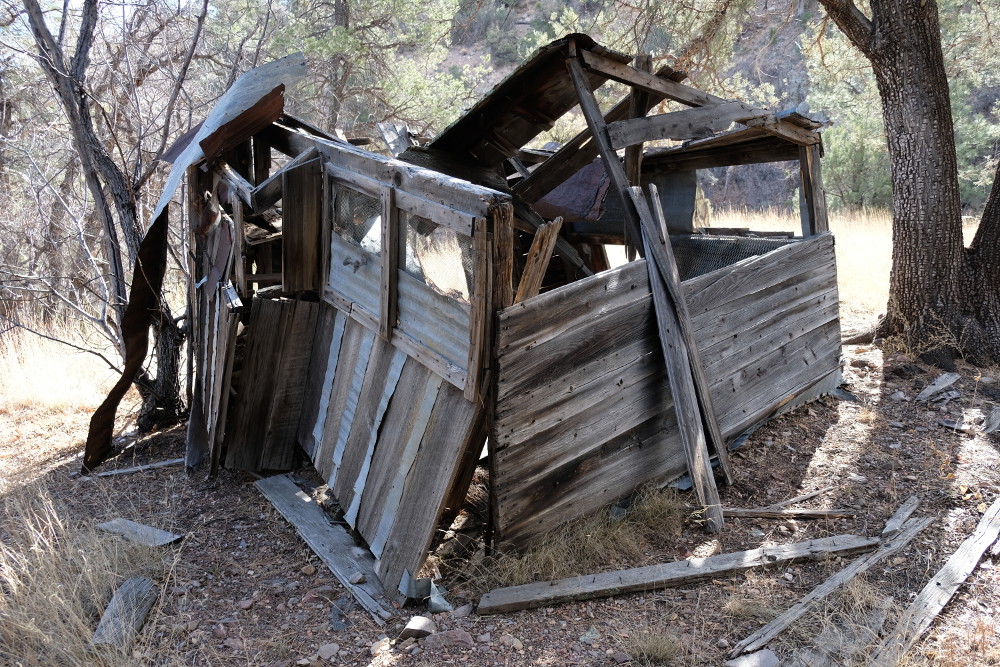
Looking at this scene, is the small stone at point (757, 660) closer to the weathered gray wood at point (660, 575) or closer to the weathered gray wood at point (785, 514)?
the weathered gray wood at point (660, 575)

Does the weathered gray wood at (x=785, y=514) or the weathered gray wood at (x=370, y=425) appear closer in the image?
the weathered gray wood at (x=370, y=425)

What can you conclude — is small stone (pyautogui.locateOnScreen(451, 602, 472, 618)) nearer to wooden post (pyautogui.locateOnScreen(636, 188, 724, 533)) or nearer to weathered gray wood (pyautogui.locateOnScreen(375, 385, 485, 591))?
weathered gray wood (pyautogui.locateOnScreen(375, 385, 485, 591))

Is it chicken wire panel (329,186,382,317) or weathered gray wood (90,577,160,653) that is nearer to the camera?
weathered gray wood (90,577,160,653)

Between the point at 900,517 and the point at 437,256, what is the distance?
3156 mm

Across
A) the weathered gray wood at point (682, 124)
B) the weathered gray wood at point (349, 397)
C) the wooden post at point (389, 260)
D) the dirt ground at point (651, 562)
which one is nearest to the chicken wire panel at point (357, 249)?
the wooden post at point (389, 260)

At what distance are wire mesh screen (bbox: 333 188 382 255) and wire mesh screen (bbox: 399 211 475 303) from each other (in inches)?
9.5

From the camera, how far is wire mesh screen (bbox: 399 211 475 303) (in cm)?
327

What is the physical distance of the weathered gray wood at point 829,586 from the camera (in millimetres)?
3117

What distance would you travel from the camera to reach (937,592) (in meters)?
3.43

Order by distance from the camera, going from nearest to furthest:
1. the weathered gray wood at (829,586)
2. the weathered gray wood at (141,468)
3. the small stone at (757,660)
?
1. the small stone at (757,660)
2. the weathered gray wood at (829,586)
3. the weathered gray wood at (141,468)

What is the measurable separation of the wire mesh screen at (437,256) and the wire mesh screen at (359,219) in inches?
9.5

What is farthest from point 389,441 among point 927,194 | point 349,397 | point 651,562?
point 927,194

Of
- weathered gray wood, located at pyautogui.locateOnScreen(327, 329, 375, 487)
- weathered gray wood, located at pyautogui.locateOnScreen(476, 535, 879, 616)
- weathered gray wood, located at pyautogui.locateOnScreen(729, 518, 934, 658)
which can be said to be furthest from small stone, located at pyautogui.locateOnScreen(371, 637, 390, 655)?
weathered gray wood, located at pyautogui.locateOnScreen(729, 518, 934, 658)

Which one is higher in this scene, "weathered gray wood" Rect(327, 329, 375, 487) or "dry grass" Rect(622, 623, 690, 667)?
"weathered gray wood" Rect(327, 329, 375, 487)
